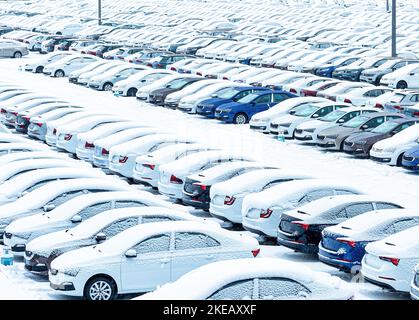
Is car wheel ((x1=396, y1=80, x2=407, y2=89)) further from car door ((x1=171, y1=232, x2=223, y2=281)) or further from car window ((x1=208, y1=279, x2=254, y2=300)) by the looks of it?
car window ((x1=208, y1=279, x2=254, y2=300))

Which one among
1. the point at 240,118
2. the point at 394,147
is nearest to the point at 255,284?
the point at 394,147

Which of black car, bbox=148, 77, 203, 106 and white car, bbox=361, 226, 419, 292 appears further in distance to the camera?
black car, bbox=148, 77, 203, 106

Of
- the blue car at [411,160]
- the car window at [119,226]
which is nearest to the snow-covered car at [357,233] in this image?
the car window at [119,226]

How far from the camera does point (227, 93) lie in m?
37.0

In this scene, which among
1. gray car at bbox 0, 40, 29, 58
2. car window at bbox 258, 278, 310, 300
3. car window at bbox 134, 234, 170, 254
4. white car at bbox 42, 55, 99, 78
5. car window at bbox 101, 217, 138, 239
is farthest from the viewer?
gray car at bbox 0, 40, 29, 58

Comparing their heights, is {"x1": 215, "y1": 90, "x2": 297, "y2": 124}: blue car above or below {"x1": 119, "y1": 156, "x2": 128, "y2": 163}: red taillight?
below

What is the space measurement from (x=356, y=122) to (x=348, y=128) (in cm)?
41

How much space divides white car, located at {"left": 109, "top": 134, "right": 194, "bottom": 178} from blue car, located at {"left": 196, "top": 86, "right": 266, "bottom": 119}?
1065 cm

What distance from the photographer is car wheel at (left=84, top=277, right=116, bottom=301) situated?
602 inches

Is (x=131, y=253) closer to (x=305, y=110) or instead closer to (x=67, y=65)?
(x=305, y=110)

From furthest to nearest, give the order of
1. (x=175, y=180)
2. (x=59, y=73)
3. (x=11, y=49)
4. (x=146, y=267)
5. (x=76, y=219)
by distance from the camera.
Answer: (x=11, y=49)
(x=59, y=73)
(x=175, y=180)
(x=76, y=219)
(x=146, y=267)

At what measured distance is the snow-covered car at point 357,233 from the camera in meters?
16.6

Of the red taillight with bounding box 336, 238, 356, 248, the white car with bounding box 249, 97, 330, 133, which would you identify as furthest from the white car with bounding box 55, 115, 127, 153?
the red taillight with bounding box 336, 238, 356, 248
